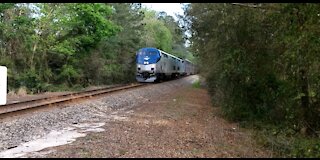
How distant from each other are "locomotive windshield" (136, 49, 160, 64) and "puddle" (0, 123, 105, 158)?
77.1ft

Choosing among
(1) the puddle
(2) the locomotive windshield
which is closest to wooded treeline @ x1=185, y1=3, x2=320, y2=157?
(1) the puddle

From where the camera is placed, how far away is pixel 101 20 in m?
32.1

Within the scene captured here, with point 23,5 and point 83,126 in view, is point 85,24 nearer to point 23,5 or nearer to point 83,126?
point 23,5

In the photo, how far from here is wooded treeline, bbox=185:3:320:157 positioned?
7686 millimetres

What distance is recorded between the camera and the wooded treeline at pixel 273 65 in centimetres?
769

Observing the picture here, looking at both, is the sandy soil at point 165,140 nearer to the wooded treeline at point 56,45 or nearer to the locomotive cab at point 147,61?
the wooded treeline at point 56,45

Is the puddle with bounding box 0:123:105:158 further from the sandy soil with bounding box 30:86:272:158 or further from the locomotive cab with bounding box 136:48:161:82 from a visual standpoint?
the locomotive cab with bounding box 136:48:161:82

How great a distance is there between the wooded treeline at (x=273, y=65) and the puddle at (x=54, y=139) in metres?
4.75

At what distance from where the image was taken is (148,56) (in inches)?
1447

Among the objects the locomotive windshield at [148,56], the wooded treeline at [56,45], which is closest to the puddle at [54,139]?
the wooded treeline at [56,45]

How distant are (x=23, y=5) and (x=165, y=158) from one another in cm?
2415

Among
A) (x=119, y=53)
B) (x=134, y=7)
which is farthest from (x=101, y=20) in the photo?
(x=134, y=7)

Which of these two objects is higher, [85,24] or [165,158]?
[85,24]

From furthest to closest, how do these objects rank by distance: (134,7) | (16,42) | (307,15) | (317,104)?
1. (134,7)
2. (16,42)
3. (317,104)
4. (307,15)
